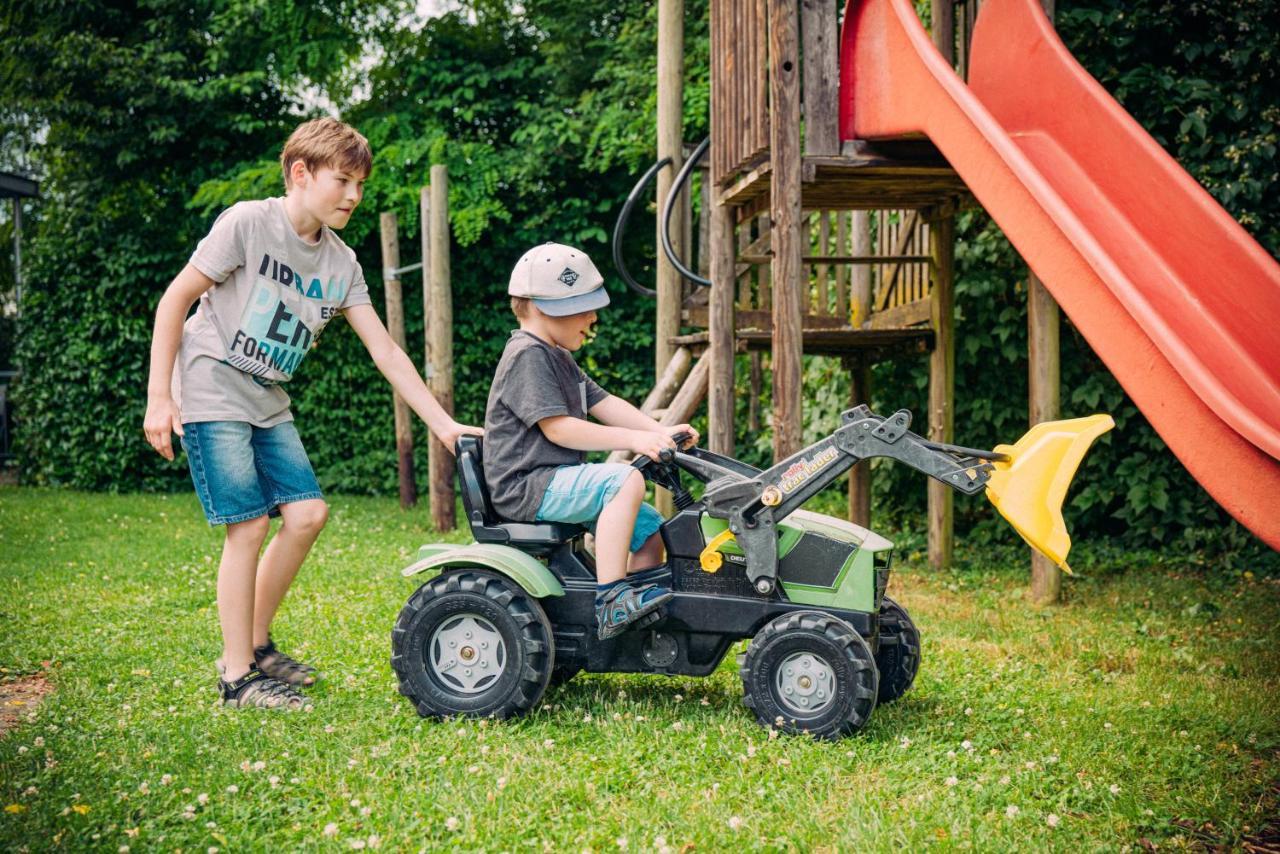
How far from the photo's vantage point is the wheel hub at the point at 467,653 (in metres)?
3.67

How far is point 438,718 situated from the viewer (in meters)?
3.64

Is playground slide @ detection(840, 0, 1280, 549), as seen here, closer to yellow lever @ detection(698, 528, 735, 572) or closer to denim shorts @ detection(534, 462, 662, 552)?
yellow lever @ detection(698, 528, 735, 572)

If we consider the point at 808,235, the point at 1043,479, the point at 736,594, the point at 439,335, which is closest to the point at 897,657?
the point at 736,594

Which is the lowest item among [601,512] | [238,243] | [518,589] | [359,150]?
[518,589]

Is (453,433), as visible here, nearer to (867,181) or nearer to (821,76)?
(821,76)

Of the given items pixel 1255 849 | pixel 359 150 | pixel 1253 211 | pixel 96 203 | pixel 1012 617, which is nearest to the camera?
pixel 1255 849

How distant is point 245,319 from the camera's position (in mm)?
3779

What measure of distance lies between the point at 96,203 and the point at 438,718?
444 inches

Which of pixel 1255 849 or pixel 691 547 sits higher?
pixel 691 547

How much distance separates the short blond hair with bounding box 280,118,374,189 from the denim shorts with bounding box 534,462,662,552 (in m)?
1.25

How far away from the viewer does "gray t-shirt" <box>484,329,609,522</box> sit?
12.1 feet

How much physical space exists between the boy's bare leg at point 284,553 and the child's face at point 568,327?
100cm

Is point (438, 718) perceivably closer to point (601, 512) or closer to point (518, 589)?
point (518, 589)

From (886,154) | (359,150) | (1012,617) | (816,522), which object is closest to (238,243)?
(359,150)
